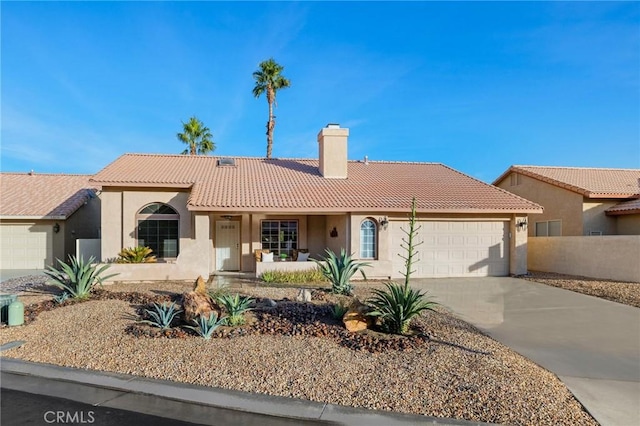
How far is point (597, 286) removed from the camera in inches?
562

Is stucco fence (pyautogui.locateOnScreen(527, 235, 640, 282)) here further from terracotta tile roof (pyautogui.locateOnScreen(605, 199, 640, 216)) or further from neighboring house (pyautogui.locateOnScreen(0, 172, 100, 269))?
neighboring house (pyautogui.locateOnScreen(0, 172, 100, 269))

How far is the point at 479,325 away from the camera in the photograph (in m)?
9.19

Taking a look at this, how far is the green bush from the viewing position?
14641 mm

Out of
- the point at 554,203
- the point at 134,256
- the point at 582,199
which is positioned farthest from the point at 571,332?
the point at 554,203

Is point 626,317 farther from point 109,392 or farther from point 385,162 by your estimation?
point 385,162

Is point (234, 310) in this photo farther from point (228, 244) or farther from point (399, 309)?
point (228, 244)

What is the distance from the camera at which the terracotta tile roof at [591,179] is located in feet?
66.8

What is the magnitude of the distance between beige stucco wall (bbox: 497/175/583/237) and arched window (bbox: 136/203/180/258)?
19203 mm

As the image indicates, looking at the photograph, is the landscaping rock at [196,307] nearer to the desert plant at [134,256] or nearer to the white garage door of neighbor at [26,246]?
the desert plant at [134,256]

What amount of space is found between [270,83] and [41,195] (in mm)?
18515

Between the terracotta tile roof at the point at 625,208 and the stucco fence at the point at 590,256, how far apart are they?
4004 mm

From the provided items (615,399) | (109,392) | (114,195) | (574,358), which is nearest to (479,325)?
(574,358)

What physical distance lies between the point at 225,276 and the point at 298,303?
22.7 ft

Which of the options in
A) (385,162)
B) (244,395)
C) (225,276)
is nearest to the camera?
(244,395)
